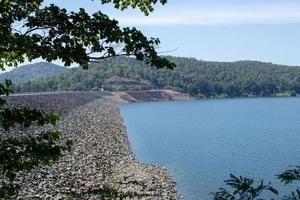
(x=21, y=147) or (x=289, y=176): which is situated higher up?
(x=21, y=147)

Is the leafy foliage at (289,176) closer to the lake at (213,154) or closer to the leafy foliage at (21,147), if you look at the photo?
the leafy foliage at (21,147)

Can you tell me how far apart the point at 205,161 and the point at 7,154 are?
53313mm

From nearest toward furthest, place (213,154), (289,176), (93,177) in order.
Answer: (289,176) < (93,177) < (213,154)

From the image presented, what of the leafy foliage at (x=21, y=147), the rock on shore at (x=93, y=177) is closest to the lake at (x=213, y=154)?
the rock on shore at (x=93, y=177)

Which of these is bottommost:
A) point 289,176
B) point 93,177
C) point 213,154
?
point 213,154

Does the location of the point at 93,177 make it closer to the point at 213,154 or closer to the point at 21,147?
the point at 21,147

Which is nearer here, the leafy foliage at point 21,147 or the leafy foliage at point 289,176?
the leafy foliage at point 21,147

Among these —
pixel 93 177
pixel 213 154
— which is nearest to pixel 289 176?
pixel 93 177

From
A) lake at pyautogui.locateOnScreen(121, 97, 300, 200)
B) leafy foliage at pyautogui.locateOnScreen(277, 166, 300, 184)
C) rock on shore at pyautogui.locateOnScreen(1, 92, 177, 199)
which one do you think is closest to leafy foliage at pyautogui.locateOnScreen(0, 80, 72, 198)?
leafy foliage at pyautogui.locateOnScreen(277, 166, 300, 184)

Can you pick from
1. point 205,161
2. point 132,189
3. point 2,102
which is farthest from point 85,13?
point 205,161

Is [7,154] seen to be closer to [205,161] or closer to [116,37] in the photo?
[116,37]

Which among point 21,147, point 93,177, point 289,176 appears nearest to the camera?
point 21,147

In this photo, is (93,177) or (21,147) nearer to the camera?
(21,147)

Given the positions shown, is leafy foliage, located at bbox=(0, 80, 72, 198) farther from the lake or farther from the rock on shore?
the lake
